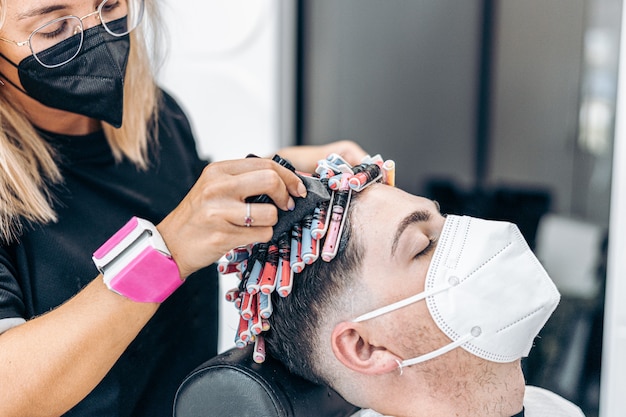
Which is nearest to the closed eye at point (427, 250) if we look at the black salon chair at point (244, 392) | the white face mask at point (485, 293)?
the white face mask at point (485, 293)

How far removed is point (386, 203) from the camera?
1.17m

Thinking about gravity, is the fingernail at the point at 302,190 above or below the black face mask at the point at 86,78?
below

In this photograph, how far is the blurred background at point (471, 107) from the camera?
2.03 m

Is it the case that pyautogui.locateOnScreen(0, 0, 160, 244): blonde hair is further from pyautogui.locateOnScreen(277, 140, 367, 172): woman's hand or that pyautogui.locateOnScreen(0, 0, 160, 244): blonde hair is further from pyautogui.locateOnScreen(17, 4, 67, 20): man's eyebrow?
pyautogui.locateOnScreen(277, 140, 367, 172): woman's hand

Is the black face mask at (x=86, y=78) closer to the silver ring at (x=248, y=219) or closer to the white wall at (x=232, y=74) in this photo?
the silver ring at (x=248, y=219)

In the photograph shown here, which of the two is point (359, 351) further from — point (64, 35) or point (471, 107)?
point (471, 107)

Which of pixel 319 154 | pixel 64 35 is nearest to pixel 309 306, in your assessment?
pixel 319 154

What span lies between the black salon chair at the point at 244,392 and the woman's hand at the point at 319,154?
1.51ft

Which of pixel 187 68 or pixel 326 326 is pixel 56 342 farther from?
pixel 187 68

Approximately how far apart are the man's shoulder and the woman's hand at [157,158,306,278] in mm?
669

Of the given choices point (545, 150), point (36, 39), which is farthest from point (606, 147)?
point (36, 39)

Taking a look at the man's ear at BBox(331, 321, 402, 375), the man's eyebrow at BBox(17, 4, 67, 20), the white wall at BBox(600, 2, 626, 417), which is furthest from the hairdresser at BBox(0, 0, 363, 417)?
the white wall at BBox(600, 2, 626, 417)

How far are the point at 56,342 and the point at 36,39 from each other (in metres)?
0.53

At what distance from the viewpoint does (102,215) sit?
1.37 metres
